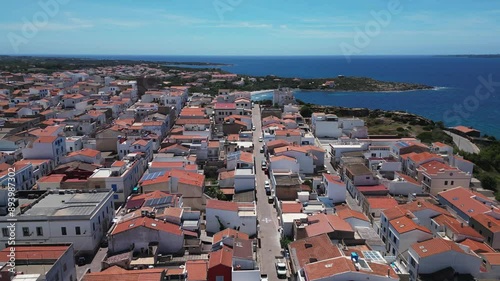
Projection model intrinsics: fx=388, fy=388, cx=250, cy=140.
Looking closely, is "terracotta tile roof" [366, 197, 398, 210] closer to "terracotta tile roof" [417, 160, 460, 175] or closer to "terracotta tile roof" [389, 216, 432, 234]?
"terracotta tile roof" [389, 216, 432, 234]

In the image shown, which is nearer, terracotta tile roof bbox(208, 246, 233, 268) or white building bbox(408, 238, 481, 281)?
terracotta tile roof bbox(208, 246, 233, 268)

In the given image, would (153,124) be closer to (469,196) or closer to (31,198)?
(31,198)

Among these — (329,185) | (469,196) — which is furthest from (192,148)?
(469,196)

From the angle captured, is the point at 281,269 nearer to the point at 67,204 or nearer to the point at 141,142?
the point at 67,204

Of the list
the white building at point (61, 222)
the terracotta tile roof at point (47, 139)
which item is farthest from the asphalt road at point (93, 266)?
the terracotta tile roof at point (47, 139)

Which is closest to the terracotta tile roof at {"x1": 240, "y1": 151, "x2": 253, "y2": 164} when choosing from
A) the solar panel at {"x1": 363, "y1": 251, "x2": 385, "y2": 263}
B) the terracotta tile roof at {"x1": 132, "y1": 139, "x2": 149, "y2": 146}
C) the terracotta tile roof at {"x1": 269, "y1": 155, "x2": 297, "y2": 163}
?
the terracotta tile roof at {"x1": 269, "y1": 155, "x2": 297, "y2": 163}

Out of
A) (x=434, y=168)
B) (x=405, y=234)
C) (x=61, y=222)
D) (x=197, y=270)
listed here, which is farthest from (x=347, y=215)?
(x=61, y=222)
